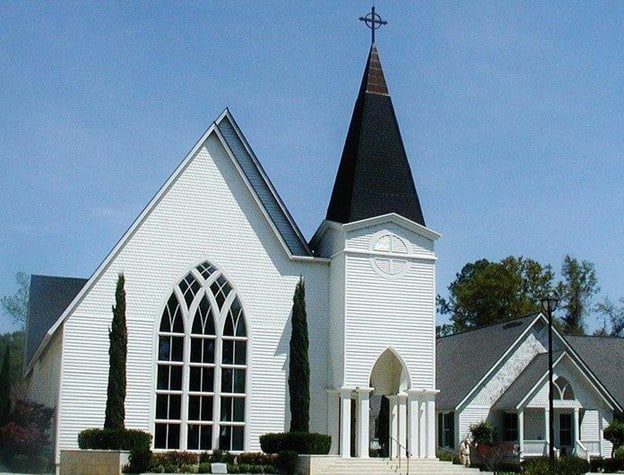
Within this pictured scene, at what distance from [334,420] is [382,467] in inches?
115

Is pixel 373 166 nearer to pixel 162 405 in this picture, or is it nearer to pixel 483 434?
pixel 162 405

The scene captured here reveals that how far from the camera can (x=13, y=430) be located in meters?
36.4

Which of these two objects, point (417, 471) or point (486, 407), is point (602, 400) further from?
point (417, 471)

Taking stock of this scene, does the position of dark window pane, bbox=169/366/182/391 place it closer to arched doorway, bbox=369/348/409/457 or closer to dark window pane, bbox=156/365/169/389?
dark window pane, bbox=156/365/169/389

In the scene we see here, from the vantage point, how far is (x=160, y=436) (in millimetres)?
34938

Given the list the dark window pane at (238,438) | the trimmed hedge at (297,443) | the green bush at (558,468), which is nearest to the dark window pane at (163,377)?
the dark window pane at (238,438)

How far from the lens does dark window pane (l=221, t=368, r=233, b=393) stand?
3616 cm

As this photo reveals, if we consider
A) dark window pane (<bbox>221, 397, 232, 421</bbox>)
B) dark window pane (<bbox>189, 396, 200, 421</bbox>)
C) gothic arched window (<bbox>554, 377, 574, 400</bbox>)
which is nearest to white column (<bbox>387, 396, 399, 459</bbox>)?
dark window pane (<bbox>221, 397, 232, 421</bbox>)

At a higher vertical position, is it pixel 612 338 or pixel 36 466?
pixel 612 338

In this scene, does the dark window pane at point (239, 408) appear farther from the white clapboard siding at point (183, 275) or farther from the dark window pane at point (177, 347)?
the dark window pane at point (177, 347)

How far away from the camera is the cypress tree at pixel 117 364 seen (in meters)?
33.1

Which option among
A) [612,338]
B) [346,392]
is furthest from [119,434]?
[612,338]

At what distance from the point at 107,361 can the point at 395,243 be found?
11.2m

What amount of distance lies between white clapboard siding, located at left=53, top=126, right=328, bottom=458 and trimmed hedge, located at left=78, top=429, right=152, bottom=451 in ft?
4.50
